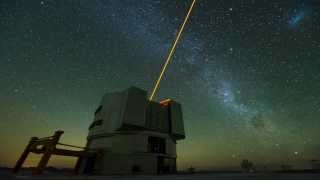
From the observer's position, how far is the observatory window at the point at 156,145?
2933 centimetres

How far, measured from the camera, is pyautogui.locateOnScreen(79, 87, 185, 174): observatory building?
87.7ft

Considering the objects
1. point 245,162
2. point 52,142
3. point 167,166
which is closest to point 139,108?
point 167,166

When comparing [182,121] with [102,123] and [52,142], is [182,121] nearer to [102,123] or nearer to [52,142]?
[102,123]

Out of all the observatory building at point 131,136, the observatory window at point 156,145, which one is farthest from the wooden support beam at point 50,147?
the observatory window at point 156,145

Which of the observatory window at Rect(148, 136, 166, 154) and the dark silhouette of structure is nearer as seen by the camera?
the dark silhouette of structure

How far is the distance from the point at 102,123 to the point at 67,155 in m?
7.74

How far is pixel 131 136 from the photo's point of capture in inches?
1096

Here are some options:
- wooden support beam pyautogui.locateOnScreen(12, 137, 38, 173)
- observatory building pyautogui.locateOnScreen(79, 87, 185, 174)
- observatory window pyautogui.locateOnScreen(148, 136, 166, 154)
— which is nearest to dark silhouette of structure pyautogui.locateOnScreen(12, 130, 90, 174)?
wooden support beam pyautogui.locateOnScreen(12, 137, 38, 173)

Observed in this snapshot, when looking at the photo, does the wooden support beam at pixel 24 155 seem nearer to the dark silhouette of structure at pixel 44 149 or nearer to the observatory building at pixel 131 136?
the dark silhouette of structure at pixel 44 149

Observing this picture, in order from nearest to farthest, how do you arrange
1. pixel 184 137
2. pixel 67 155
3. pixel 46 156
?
pixel 46 156
pixel 67 155
pixel 184 137

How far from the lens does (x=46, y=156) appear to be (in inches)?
762

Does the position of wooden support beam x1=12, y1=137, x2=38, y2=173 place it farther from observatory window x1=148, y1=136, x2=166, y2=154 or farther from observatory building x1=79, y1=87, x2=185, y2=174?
observatory window x1=148, y1=136, x2=166, y2=154

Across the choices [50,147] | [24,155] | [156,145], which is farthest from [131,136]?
[24,155]

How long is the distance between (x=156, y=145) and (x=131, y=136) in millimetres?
4252
